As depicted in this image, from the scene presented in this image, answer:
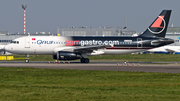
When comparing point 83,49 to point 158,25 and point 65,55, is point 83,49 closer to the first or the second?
point 65,55


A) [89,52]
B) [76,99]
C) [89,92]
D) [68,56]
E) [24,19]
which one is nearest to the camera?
[76,99]

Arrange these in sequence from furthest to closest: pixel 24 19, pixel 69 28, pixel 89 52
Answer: pixel 69 28
pixel 24 19
pixel 89 52

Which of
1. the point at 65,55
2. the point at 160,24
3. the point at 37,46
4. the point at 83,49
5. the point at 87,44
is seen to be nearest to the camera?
the point at 65,55

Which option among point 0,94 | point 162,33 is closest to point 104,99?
point 0,94

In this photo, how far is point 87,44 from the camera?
49.1m

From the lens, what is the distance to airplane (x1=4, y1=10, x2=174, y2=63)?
158 feet

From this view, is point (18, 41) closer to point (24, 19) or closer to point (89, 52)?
point (89, 52)

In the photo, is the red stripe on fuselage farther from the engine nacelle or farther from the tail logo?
the engine nacelle

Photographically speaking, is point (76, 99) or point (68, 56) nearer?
point (76, 99)

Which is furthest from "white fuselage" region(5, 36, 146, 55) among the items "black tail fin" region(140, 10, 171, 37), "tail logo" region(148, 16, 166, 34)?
"tail logo" region(148, 16, 166, 34)

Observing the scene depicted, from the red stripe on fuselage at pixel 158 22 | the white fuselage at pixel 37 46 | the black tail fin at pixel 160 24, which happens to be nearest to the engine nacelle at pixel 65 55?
the white fuselage at pixel 37 46

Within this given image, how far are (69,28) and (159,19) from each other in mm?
113128

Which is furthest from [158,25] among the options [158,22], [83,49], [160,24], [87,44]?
[83,49]

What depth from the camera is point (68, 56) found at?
1793 inches
